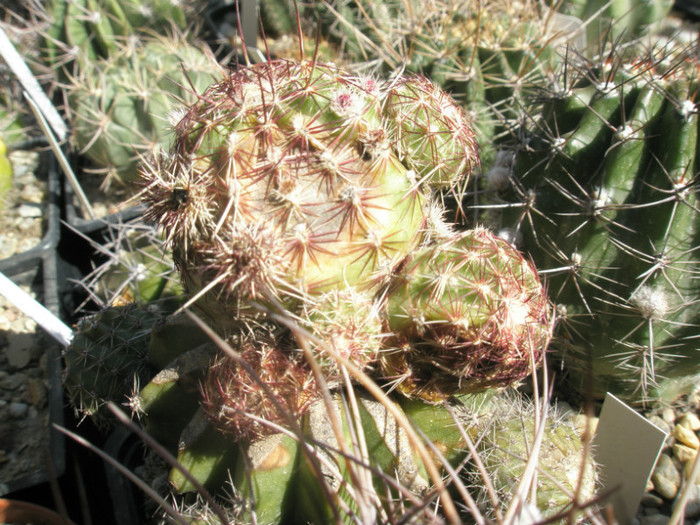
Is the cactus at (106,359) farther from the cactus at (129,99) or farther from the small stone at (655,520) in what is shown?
the small stone at (655,520)

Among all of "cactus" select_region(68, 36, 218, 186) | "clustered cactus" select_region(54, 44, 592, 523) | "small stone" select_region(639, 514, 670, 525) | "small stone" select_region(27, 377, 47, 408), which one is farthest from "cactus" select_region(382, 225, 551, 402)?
"cactus" select_region(68, 36, 218, 186)

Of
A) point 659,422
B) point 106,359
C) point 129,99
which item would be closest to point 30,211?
point 129,99

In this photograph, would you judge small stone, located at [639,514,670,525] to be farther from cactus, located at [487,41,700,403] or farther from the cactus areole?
the cactus areole

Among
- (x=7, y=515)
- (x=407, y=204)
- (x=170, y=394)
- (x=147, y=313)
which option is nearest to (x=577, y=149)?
(x=407, y=204)

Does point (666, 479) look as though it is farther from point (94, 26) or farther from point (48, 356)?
point (94, 26)

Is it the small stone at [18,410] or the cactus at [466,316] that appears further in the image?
the small stone at [18,410]

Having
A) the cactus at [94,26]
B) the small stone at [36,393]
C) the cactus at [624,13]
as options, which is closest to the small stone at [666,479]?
the cactus at [624,13]
